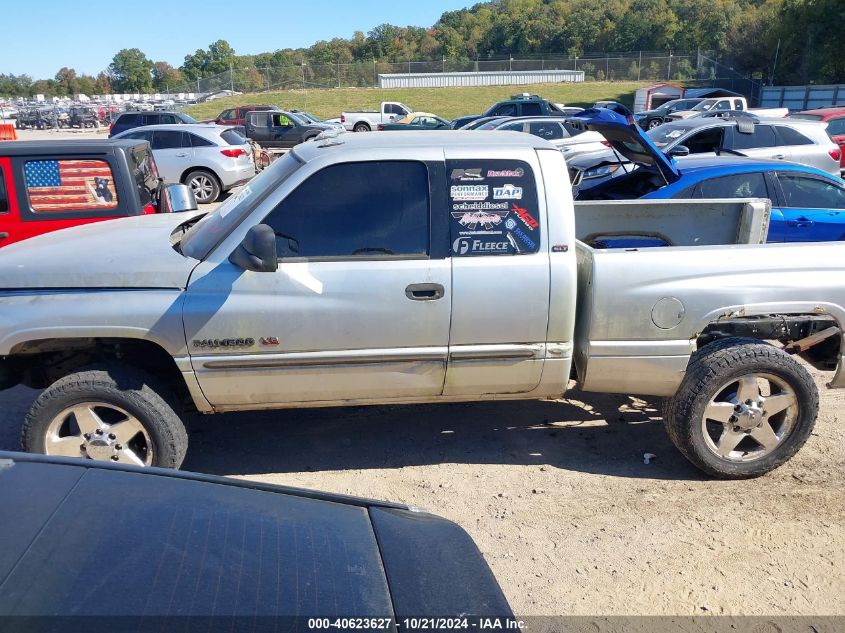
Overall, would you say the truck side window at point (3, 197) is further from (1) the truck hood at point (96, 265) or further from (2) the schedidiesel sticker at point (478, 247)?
(2) the schedidiesel sticker at point (478, 247)

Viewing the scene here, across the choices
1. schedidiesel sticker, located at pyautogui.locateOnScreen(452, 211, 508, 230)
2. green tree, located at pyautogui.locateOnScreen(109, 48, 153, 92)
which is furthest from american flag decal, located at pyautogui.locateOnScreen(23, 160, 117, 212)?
green tree, located at pyautogui.locateOnScreen(109, 48, 153, 92)

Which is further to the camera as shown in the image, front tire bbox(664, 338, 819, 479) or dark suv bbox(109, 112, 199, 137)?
dark suv bbox(109, 112, 199, 137)

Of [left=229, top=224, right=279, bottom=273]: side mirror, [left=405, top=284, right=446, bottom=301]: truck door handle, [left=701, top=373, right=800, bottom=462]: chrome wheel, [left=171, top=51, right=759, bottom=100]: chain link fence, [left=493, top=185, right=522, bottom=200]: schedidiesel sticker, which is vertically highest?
[left=171, top=51, right=759, bottom=100]: chain link fence

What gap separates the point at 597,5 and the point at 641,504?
104 metres

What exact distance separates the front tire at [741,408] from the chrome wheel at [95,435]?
3.08 meters

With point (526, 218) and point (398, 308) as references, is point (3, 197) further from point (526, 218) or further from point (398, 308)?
point (526, 218)

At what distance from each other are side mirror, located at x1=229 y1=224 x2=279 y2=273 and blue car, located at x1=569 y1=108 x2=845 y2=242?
421 centimetres

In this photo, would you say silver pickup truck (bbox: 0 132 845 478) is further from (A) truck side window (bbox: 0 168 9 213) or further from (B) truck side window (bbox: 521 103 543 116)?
(B) truck side window (bbox: 521 103 543 116)

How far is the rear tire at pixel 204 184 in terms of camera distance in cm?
1372

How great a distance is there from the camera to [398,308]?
368 cm

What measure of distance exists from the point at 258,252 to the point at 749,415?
9.66ft

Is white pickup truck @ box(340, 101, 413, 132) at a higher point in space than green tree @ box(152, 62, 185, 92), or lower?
lower

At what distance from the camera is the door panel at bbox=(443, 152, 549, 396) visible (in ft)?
12.2

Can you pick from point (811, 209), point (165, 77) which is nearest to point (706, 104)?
point (811, 209)
